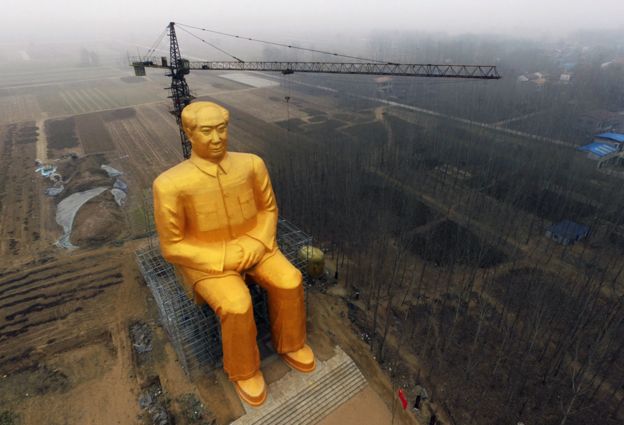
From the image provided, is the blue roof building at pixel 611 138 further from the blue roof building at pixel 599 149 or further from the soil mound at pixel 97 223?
the soil mound at pixel 97 223

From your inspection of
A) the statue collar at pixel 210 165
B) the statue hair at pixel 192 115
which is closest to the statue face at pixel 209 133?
the statue hair at pixel 192 115

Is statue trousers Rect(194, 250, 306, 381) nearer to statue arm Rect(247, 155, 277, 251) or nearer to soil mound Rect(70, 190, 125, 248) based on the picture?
statue arm Rect(247, 155, 277, 251)

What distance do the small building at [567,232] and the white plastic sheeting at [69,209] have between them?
28481 millimetres

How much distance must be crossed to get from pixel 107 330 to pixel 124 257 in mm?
5545

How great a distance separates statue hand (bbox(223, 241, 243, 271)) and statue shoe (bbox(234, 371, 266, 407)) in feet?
12.8

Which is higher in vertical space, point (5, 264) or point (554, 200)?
point (554, 200)

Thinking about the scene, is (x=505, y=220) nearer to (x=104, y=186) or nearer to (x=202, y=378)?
(x=202, y=378)

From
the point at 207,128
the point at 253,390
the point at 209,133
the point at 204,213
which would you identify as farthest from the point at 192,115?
the point at 253,390

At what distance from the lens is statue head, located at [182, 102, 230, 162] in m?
11.2

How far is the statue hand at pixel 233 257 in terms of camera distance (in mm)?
11883

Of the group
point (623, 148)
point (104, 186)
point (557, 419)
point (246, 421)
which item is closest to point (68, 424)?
point (246, 421)

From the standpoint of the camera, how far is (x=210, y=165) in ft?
38.5

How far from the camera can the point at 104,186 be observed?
2784 cm

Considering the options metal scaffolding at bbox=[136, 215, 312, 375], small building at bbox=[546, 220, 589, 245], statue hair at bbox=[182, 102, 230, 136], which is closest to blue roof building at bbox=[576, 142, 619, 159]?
small building at bbox=[546, 220, 589, 245]
